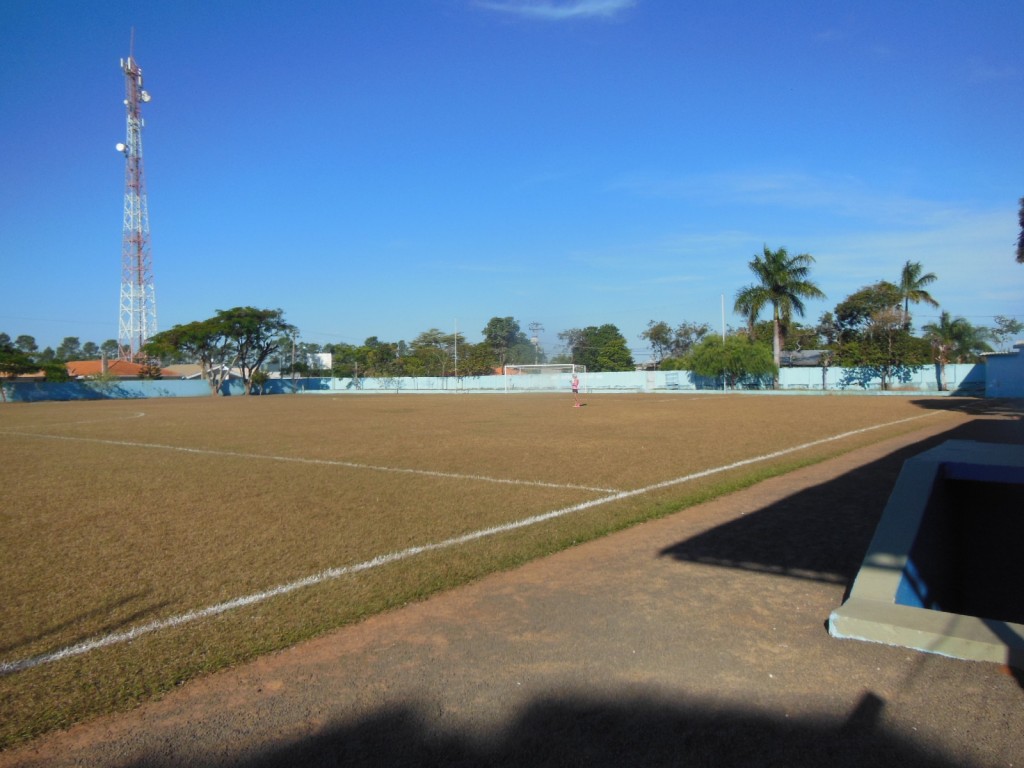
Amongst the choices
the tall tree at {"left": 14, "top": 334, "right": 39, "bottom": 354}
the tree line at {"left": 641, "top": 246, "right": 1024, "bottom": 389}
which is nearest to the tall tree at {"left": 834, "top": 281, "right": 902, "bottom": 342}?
the tree line at {"left": 641, "top": 246, "right": 1024, "bottom": 389}

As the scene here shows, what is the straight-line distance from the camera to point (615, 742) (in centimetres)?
288

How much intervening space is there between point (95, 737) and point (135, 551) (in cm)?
367

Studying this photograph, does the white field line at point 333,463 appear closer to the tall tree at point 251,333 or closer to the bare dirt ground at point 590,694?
the bare dirt ground at point 590,694

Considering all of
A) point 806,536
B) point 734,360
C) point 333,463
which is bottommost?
point 333,463

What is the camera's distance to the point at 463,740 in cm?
291

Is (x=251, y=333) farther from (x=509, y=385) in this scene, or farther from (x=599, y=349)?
(x=599, y=349)

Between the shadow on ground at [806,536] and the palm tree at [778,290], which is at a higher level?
the palm tree at [778,290]

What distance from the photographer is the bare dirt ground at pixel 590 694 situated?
9.27ft

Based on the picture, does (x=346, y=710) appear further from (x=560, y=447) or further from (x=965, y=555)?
(x=560, y=447)

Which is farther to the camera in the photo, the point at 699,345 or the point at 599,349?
the point at 599,349

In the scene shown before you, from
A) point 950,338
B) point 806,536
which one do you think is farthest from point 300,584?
point 950,338

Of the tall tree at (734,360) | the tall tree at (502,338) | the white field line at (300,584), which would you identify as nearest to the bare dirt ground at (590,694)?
the white field line at (300,584)

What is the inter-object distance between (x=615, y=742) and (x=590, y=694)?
43cm

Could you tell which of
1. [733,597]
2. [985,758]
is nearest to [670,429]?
[733,597]
